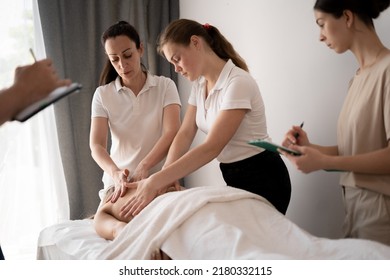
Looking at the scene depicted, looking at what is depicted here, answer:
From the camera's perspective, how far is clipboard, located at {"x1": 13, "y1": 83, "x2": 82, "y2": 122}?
2.89ft

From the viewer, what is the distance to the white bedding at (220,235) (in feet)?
3.54

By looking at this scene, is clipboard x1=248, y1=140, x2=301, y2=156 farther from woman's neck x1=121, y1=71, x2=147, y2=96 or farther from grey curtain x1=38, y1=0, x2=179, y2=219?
grey curtain x1=38, y1=0, x2=179, y2=219

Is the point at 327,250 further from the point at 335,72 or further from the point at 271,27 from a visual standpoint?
the point at 271,27

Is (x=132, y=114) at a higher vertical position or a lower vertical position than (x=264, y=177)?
higher

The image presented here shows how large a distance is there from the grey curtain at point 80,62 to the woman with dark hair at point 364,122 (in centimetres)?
152

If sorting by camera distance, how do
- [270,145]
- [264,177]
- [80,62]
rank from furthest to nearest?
[80,62] → [264,177] → [270,145]

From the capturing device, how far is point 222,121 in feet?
4.76

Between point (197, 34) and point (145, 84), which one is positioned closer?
point (197, 34)

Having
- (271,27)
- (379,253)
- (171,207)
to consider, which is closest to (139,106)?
(271,27)

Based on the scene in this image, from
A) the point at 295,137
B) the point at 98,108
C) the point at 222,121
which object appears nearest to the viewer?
the point at 295,137

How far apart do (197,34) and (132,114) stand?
1.68 feet

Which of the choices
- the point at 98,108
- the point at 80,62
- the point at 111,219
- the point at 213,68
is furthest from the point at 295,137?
the point at 80,62

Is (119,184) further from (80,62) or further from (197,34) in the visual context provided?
(80,62)

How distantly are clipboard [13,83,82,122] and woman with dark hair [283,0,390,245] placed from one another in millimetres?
581
